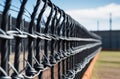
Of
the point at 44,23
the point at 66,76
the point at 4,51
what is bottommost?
the point at 66,76

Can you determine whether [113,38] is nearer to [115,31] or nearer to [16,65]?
[115,31]

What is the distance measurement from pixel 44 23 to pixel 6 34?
168 cm

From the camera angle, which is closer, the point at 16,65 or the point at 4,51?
the point at 4,51

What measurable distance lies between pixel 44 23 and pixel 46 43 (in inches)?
10.3

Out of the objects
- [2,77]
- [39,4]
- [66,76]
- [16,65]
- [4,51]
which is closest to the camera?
[2,77]

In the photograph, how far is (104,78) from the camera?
12.8 m

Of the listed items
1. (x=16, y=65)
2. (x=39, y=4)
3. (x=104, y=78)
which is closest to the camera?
(x=16, y=65)

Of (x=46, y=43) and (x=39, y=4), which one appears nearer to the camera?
(x=39, y=4)

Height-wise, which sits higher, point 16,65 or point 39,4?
point 39,4

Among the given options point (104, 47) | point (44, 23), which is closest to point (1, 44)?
point (44, 23)

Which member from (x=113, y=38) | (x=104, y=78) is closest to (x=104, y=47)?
(x=113, y=38)

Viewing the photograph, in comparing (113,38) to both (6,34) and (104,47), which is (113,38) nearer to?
(104,47)

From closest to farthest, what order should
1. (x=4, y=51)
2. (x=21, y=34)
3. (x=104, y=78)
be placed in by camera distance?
(x=4, y=51) → (x=21, y=34) → (x=104, y=78)

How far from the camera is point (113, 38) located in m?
66.7
